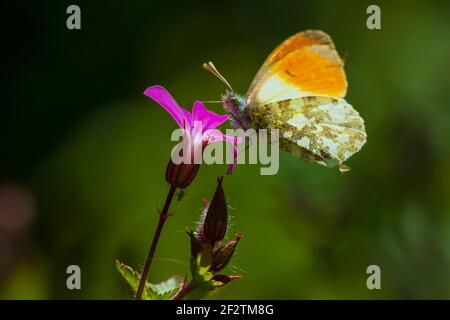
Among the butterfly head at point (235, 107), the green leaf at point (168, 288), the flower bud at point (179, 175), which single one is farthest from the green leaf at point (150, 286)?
the butterfly head at point (235, 107)

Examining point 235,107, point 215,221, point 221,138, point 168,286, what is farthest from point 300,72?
point 168,286

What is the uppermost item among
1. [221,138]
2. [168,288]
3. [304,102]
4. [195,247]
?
[304,102]

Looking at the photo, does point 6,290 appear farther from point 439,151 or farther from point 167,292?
point 439,151

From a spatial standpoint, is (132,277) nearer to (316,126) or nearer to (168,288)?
(168,288)

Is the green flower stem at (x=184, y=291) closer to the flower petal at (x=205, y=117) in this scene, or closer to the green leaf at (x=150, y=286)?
the green leaf at (x=150, y=286)

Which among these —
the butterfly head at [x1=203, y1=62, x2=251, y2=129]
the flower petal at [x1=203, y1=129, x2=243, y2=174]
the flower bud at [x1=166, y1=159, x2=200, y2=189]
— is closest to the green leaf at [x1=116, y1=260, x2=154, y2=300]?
the flower bud at [x1=166, y1=159, x2=200, y2=189]

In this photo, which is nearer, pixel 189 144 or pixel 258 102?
pixel 189 144

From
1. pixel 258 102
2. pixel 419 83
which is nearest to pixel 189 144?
pixel 258 102
